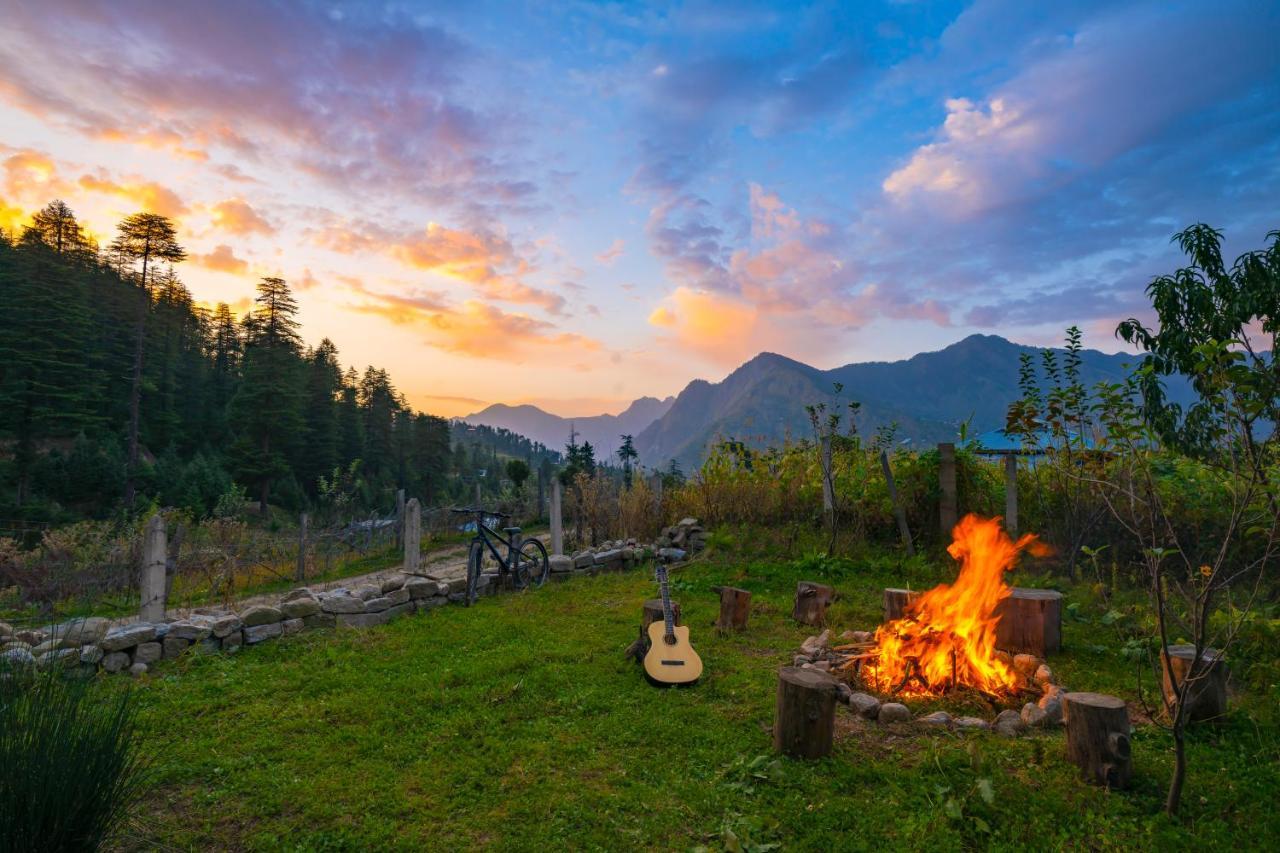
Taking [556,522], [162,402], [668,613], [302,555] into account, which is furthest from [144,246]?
[668,613]

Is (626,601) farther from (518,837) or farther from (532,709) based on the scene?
(518,837)

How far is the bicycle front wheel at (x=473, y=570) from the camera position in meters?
8.41

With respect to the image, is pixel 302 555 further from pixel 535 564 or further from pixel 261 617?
pixel 261 617

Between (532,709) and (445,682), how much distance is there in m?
1.06

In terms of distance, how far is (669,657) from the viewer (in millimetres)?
5332

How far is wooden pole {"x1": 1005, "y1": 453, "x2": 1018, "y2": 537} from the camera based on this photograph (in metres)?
9.23

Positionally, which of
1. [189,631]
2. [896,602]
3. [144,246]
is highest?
[144,246]

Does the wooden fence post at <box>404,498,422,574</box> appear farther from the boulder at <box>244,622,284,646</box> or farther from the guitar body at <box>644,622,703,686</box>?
the guitar body at <box>644,622,703,686</box>

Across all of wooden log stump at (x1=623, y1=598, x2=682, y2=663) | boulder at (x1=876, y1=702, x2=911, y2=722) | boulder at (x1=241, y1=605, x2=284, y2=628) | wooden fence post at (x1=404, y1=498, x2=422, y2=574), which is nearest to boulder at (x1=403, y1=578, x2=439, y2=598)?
boulder at (x1=241, y1=605, x2=284, y2=628)

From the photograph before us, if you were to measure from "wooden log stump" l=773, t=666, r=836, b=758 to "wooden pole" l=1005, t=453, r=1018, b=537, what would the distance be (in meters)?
7.13

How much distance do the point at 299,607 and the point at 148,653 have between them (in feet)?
4.58

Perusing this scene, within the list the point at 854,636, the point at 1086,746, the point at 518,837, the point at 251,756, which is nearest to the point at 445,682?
the point at 251,756

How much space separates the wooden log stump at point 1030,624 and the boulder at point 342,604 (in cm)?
715

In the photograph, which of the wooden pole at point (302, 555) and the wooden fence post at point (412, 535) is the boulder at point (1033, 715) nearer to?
the wooden fence post at point (412, 535)
